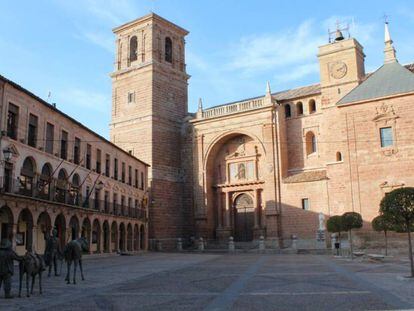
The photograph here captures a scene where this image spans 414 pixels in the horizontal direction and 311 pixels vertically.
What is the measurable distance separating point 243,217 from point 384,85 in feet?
57.1

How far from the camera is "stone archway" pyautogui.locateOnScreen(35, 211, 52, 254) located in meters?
25.2

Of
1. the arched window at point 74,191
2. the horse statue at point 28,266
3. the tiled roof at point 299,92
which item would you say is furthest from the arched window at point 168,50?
the horse statue at point 28,266

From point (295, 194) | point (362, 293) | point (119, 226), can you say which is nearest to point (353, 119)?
point (295, 194)

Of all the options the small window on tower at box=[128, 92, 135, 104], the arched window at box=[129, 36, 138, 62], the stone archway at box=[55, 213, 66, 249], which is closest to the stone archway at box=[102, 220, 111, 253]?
the stone archway at box=[55, 213, 66, 249]

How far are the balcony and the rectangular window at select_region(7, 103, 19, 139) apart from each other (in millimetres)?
2238

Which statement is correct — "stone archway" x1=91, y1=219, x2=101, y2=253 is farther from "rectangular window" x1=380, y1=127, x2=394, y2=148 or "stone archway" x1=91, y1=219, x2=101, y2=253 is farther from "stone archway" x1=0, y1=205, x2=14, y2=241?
"rectangular window" x1=380, y1=127, x2=394, y2=148

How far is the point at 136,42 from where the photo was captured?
47.2 meters

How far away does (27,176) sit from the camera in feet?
78.1

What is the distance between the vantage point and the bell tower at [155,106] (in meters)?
43.9

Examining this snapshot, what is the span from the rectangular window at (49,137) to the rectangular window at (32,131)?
4.19 feet

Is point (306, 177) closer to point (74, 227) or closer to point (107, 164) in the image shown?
point (107, 164)

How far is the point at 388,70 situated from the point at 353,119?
5261 mm

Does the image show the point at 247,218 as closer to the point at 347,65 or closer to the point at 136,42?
the point at 347,65

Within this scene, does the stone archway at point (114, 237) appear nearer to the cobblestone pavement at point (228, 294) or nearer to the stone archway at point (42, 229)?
the stone archway at point (42, 229)
